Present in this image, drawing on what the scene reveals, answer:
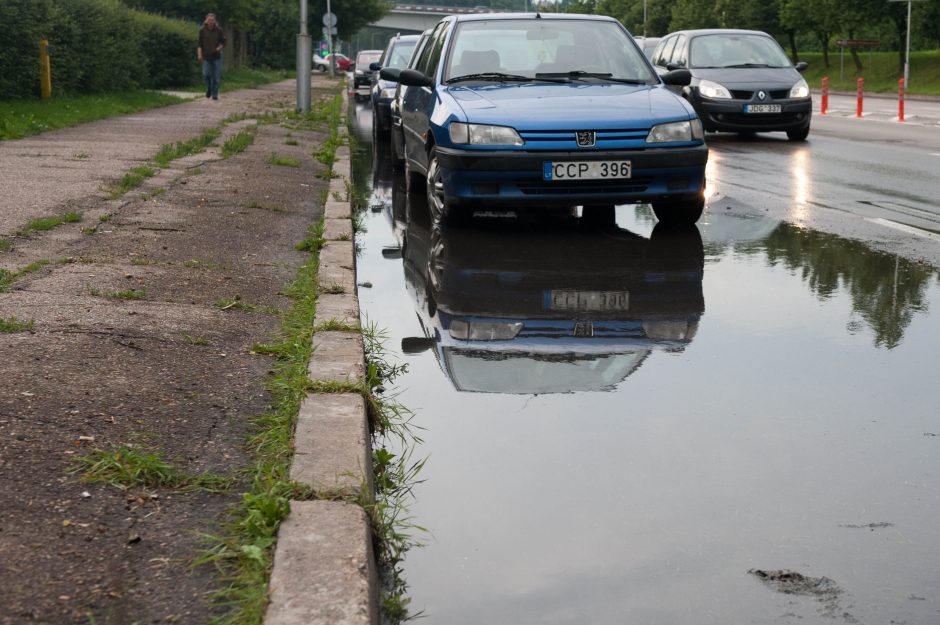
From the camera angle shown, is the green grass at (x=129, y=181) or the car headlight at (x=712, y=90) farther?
the car headlight at (x=712, y=90)

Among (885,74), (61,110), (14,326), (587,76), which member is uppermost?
(885,74)

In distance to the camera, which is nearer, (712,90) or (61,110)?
(712,90)

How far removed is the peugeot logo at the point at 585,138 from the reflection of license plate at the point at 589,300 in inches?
84.5

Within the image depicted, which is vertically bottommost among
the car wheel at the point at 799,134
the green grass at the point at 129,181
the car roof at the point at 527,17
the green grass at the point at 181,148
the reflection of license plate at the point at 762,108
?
the green grass at the point at 129,181

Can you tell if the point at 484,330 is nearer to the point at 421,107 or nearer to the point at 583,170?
the point at 583,170

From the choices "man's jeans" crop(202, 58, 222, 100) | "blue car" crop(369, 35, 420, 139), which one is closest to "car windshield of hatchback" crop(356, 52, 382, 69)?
"man's jeans" crop(202, 58, 222, 100)

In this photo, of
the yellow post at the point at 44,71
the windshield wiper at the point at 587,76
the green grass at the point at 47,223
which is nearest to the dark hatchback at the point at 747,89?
the windshield wiper at the point at 587,76

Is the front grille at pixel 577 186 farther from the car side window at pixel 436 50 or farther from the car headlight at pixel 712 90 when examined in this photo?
the car headlight at pixel 712 90

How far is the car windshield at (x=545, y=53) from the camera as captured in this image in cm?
995

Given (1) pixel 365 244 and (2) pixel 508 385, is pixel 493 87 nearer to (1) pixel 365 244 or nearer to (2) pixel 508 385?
(1) pixel 365 244

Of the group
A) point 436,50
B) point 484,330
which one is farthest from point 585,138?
point 484,330

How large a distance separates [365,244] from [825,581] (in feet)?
20.6

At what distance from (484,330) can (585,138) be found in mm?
3202

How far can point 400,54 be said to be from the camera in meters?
22.3
